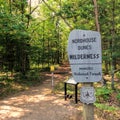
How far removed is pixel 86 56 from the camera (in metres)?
2.81

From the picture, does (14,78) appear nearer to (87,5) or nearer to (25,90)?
(25,90)

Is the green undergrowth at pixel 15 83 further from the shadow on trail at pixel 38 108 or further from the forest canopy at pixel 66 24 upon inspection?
the shadow on trail at pixel 38 108

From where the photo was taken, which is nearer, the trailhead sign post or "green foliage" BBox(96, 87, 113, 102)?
the trailhead sign post

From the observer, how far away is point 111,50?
12.7 metres

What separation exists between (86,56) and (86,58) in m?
0.03

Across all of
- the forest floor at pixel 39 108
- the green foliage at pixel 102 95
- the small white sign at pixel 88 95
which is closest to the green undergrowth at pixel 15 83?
the forest floor at pixel 39 108

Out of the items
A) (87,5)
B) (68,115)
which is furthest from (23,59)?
(68,115)

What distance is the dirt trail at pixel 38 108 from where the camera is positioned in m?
7.31

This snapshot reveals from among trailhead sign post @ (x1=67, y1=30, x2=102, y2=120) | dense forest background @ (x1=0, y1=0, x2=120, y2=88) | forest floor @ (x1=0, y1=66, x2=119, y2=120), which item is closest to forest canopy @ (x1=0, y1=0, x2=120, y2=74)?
dense forest background @ (x1=0, y1=0, x2=120, y2=88)

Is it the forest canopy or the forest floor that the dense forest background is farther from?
the forest floor

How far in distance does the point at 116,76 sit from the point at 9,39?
1039cm

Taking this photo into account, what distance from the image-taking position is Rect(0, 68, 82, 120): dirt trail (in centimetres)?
731

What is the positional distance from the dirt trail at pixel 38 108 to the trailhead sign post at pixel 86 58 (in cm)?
439

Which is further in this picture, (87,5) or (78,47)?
(87,5)
